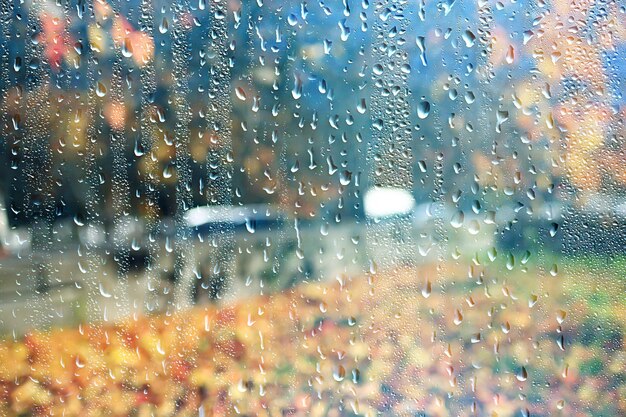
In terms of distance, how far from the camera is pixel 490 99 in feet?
3.88

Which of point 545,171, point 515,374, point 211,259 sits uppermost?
point 545,171

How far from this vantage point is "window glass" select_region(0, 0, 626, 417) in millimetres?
1178

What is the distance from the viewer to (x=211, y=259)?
1.20 metres

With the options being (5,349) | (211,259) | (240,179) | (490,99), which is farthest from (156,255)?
(490,99)

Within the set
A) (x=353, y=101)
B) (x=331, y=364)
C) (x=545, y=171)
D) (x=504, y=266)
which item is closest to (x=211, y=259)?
(x=331, y=364)

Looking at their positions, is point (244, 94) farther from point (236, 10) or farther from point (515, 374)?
point (515, 374)

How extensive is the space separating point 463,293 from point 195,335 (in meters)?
0.58

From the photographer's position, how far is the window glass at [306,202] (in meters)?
1.18

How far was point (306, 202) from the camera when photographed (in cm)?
120

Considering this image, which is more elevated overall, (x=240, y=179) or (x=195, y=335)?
(x=240, y=179)

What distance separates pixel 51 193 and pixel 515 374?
3.45 feet

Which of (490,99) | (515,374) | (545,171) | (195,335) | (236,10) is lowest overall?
(515,374)

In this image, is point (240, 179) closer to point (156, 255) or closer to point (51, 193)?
point (156, 255)

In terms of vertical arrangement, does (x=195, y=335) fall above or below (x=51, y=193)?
below
